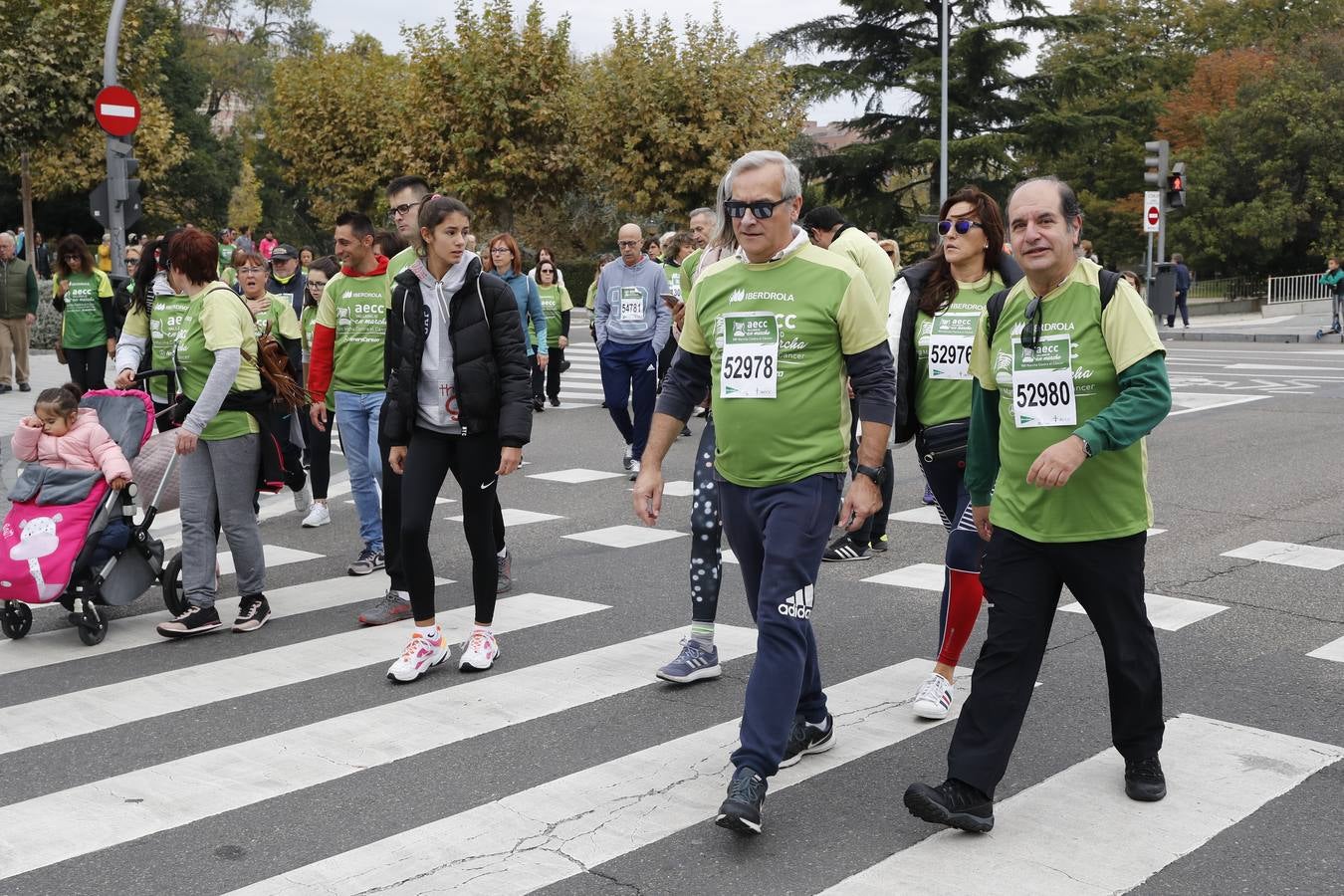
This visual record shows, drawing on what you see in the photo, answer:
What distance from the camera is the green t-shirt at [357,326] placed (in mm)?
7590

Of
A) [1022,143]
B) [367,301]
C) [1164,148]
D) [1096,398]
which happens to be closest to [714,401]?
[1096,398]

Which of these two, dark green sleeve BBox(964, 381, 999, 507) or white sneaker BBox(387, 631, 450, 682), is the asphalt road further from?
dark green sleeve BBox(964, 381, 999, 507)

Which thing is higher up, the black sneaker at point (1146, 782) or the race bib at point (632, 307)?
the race bib at point (632, 307)

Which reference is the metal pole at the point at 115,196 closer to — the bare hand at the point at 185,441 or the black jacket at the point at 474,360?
the bare hand at the point at 185,441

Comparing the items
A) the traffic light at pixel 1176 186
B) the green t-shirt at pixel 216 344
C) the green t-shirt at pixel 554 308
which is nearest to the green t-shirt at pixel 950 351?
the green t-shirt at pixel 216 344

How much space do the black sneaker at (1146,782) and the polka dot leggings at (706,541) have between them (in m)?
1.93

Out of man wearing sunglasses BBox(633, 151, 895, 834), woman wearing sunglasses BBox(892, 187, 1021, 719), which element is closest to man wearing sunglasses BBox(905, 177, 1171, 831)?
man wearing sunglasses BBox(633, 151, 895, 834)

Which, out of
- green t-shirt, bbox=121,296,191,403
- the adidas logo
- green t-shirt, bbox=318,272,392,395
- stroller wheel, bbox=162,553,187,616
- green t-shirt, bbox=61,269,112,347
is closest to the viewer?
the adidas logo

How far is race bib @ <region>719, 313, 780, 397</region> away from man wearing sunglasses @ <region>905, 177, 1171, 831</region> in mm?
677

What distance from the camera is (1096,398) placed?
408cm

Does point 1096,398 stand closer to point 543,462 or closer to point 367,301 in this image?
point 367,301

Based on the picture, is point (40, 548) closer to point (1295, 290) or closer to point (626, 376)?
point (626, 376)

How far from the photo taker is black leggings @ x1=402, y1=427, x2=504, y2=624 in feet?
18.9

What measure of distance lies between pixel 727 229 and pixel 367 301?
357cm
